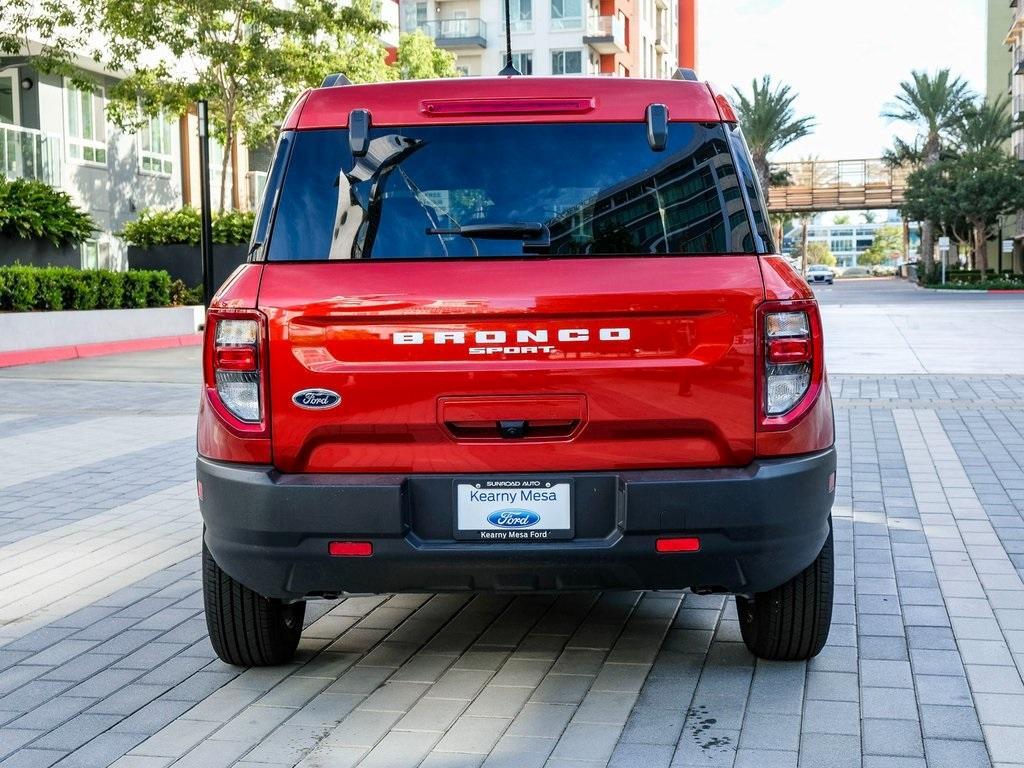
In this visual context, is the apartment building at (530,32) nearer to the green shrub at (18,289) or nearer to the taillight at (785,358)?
the green shrub at (18,289)

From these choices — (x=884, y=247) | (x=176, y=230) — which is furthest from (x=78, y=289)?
(x=884, y=247)

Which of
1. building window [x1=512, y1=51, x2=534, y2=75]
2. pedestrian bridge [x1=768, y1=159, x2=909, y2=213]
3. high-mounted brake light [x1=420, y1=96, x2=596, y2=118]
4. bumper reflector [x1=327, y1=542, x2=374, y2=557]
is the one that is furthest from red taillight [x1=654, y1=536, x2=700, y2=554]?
pedestrian bridge [x1=768, y1=159, x2=909, y2=213]

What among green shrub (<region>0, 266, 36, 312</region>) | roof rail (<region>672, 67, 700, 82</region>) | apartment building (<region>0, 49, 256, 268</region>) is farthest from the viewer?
apartment building (<region>0, 49, 256, 268</region>)

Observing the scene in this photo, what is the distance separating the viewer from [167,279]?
968 inches

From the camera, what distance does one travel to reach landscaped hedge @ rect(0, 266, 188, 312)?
1961 centimetres

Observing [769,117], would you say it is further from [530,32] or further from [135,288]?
[135,288]

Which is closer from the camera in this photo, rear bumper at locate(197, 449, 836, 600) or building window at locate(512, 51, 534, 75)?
rear bumper at locate(197, 449, 836, 600)

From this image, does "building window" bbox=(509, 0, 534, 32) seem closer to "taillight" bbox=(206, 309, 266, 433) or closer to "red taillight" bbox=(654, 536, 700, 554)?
"taillight" bbox=(206, 309, 266, 433)

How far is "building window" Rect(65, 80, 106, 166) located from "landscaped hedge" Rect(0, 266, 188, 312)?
20.1 feet

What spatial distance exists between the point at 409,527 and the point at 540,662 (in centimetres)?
103

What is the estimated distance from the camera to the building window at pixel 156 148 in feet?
105

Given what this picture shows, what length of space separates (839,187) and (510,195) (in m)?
82.6

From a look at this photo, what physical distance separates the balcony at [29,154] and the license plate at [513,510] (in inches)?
917

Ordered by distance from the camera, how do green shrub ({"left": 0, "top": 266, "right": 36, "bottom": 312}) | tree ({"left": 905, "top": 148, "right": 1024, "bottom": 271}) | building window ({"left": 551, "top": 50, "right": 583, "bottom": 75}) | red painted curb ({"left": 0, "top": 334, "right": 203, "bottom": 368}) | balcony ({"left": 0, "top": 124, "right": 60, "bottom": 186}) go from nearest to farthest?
red painted curb ({"left": 0, "top": 334, "right": 203, "bottom": 368}) → green shrub ({"left": 0, "top": 266, "right": 36, "bottom": 312}) → balcony ({"left": 0, "top": 124, "right": 60, "bottom": 186}) → tree ({"left": 905, "top": 148, "right": 1024, "bottom": 271}) → building window ({"left": 551, "top": 50, "right": 583, "bottom": 75})
